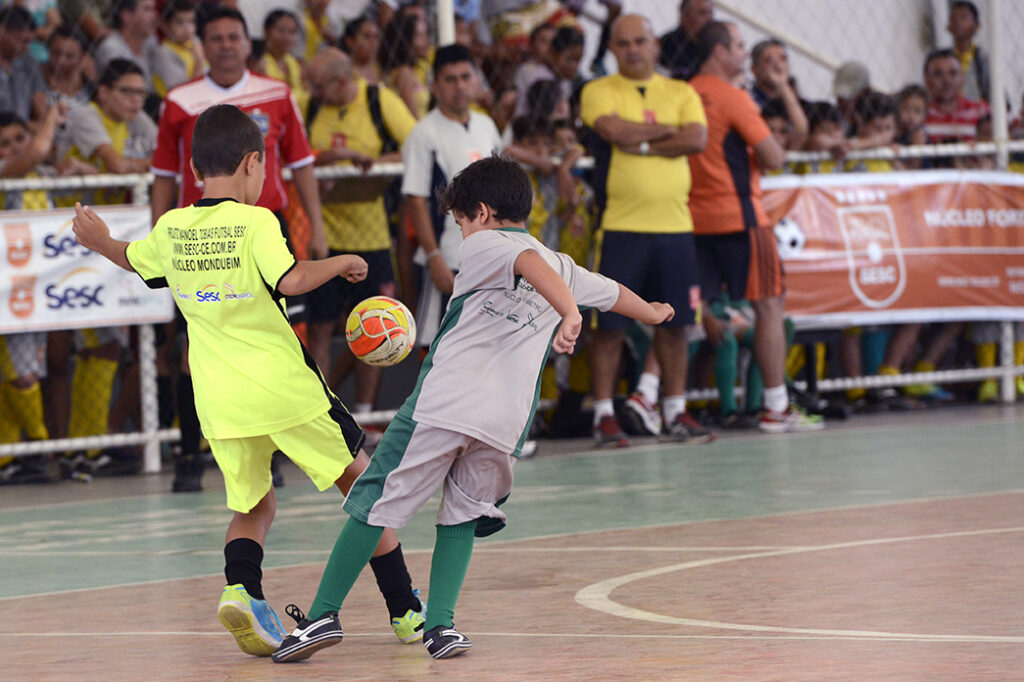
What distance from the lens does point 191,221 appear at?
419 cm

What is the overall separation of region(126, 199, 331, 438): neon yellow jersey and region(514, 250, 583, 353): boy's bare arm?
63 centimetres

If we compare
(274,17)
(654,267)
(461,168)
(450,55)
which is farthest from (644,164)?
(274,17)

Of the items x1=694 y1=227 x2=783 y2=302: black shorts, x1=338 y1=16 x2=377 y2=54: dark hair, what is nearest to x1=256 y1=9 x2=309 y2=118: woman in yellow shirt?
x1=338 y1=16 x2=377 y2=54: dark hair

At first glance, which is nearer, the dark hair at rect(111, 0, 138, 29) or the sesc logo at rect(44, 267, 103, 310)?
the sesc logo at rect(44, 267, 103, 310)

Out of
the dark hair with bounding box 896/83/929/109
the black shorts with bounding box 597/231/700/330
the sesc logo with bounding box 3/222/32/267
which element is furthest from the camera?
the dark hair with bounding box 896/83/929/109

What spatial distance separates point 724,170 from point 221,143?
5.88 metres

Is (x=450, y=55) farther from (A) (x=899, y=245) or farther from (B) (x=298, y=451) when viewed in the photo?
(B) (x=298, y=451)

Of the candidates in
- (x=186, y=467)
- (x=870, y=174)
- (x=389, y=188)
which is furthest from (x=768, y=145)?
(x=186, y=467)

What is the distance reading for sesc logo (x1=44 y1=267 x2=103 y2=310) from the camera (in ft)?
28.5

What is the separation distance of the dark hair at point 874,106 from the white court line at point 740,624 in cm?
619

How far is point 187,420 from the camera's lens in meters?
7.91

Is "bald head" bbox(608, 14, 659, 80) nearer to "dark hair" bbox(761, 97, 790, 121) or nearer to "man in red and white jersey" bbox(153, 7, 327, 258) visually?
"dark hair" bbox(761, 97, 790, 121)

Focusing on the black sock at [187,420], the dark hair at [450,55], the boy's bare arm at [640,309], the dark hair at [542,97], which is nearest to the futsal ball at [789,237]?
the dark hair at [542,97]

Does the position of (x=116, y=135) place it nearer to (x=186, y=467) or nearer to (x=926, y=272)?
(x=186, y=467)
